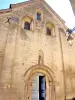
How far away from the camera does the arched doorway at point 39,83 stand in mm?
8645

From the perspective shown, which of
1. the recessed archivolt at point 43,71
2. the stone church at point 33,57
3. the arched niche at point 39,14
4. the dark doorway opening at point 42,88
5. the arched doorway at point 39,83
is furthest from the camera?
the arched niche at point 39,14

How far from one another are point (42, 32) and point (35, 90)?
4880mm

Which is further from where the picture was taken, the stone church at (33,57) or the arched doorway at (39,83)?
the arched doorway at (39,83)

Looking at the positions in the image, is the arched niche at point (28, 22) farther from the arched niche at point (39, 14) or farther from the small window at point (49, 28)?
the small window at point (49, 28)

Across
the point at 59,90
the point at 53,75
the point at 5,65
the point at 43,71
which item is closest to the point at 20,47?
the point at 5,65

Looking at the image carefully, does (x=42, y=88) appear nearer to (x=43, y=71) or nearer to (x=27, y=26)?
(x=43, y=71)

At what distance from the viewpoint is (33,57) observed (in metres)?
9.51

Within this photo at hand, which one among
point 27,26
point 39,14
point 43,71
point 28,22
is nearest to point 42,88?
point 43,71

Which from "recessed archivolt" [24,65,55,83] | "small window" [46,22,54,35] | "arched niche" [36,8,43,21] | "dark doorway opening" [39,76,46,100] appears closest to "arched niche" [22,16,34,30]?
"arched niche" [36,8,43,21]

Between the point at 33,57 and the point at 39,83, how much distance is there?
6.90ft

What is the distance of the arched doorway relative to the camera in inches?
340

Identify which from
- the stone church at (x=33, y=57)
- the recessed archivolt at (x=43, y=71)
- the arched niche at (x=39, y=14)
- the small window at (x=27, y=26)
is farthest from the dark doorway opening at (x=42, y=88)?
the arched niche at (x=39, y=14)

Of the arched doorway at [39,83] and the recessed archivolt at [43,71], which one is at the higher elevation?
the recessed archivolt at [43,71]

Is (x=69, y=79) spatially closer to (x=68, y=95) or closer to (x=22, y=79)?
(x=68, y=95)
